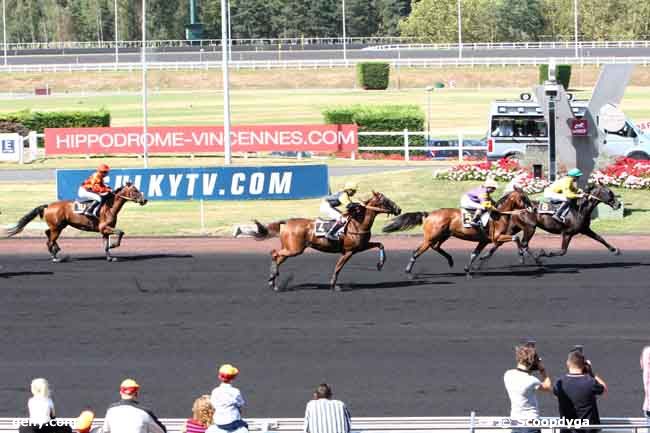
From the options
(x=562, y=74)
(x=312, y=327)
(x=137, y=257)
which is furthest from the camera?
(x=562, y=74)

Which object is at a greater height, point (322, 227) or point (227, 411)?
point (322, 227)

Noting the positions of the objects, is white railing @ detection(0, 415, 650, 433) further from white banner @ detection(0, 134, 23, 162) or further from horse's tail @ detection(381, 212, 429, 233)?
white banner @ detection(0, 134, 23, 162)

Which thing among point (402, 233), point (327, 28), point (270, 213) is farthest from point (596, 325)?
point (327, 28)

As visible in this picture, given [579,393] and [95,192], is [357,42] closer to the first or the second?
[95,192]

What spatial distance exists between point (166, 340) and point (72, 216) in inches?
287

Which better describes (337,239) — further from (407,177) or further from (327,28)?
(327,28)

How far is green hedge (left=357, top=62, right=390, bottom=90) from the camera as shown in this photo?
85.2 metres

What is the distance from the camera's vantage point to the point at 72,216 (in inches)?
930

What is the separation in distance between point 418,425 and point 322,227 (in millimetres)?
9883

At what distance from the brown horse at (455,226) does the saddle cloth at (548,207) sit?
0.94 meters

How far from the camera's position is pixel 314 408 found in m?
10.1

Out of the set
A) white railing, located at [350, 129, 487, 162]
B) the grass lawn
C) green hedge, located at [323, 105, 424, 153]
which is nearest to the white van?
the grass lawn

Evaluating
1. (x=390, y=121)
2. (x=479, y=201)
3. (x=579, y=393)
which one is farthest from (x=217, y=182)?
(x=579, y=393)

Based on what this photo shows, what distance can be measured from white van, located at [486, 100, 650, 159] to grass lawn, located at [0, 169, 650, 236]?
285cm
